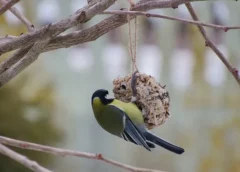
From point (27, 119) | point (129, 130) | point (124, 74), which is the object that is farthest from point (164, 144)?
point (124, 74)

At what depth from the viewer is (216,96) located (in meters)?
2.23

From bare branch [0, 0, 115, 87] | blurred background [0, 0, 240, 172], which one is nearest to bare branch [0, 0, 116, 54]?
bare branch [0, 0, 115, 87]

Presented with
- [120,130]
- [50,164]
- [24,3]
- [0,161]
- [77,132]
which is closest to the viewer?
[120,130]

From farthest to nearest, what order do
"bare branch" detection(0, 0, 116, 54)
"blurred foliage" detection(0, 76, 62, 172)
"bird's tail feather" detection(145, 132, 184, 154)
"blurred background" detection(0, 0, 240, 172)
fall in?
"blurred background" detection(0, 0, 240, 172) → "blurred foliage" detection(0, 76, 62, 172) → "bird's tail feather" detection(145, 132, 184, 154) → "bare branch" detection(0, 0, 116, 54)

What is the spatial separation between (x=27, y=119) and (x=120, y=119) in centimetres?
104

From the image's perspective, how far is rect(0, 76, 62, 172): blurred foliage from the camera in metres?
1.55

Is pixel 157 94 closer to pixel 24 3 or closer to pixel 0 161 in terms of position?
pixel 0 161

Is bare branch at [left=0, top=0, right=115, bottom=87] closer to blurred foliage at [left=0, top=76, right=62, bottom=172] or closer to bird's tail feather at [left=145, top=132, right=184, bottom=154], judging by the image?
bird's tail feather at [left=145, top=132, right=184, bottom=154]

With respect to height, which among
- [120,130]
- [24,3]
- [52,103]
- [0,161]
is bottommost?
[120,130]

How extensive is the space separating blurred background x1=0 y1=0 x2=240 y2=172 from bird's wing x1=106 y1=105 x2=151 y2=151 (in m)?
0.98

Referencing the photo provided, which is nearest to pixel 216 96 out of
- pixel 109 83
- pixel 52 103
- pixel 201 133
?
pixel 201 133

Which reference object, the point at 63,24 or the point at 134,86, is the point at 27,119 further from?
the point at 63,24

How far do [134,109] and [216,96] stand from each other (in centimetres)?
163

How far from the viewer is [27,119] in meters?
1.62
